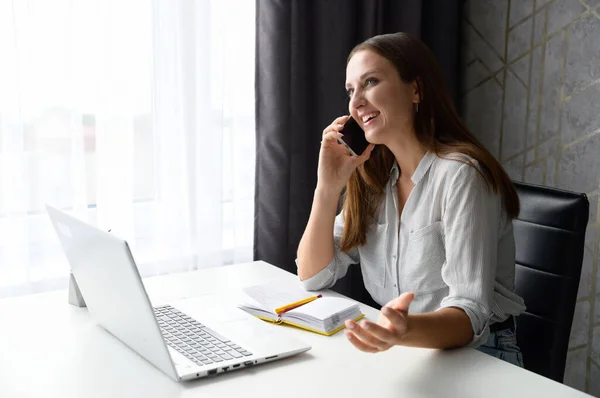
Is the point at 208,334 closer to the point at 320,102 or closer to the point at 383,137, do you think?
the point at 383,137

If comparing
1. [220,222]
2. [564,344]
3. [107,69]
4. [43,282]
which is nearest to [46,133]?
[107,69]

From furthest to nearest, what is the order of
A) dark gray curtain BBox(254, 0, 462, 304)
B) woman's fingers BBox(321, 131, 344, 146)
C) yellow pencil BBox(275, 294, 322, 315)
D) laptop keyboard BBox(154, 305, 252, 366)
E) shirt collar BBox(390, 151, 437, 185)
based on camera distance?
dark gray curtain BBox(254, 0, 462, 304) → woman's fingers BBox(321, 131, 344, 146) → shirt collar BBox(390, 151, 437, 185) → yellow pencil BBox(275, 294, 322, 315) → laptop keyboard BBox(154, 305, 252, 366)

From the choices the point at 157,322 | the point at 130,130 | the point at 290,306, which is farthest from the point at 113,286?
the point at 130,130

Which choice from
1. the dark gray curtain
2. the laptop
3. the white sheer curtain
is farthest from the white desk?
the dark gray curtain

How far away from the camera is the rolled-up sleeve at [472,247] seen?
1357mm

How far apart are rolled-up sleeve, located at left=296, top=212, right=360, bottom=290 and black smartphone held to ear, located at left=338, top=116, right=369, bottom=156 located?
179 mm

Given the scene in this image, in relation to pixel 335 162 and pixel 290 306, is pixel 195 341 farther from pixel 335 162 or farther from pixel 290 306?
pixel 335 162

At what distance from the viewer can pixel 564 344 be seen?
157 cm

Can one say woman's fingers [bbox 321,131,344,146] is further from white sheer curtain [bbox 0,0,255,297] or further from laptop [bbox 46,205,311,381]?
white sheer curtain [bbox 0,0,255,297]

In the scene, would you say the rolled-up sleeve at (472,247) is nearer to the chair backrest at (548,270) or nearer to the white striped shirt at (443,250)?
the white striped shirt at (443,250)

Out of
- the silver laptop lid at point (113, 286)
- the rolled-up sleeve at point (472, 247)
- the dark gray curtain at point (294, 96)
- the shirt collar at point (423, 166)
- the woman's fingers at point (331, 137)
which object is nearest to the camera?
the silver laptop lid at point (113, 286)

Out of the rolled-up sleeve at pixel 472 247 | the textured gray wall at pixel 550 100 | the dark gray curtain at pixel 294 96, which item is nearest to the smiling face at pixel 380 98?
the rolled-up sleeve at pixel 472 247

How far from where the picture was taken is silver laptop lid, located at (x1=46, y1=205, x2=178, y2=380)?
1102 millimetres

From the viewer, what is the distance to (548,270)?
158 centimetres
